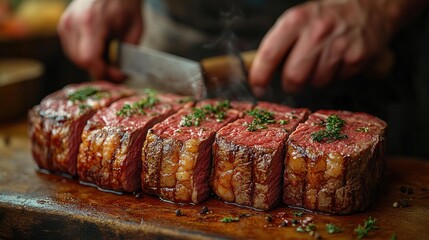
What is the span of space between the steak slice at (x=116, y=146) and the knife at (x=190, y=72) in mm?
545

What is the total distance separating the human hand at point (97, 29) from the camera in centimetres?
457

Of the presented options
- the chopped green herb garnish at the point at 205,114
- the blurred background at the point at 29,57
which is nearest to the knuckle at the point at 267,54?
the chopped green herb garnish at the point at 205,114

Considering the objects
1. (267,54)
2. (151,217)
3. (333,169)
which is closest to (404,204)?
(333,169)

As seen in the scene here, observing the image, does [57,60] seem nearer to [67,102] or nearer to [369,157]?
[67,102]

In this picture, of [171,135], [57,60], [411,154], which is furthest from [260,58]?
[57,60]

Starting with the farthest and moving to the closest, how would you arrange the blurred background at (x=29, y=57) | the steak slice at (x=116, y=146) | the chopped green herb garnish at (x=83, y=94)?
1. the blurred background at (x=29, y=57)
2. the chopped green herb garnish at (x=83, y=94)
3. the steak slice at (x=116, y=146)

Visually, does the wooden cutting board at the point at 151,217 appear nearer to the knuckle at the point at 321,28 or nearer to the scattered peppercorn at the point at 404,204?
the scattered peppercorn at the point at 404,204

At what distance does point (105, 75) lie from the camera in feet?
15.4

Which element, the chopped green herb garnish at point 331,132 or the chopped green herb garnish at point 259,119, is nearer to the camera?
the chopped green herb garnish at point 331,132

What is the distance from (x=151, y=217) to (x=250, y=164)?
1.93ft

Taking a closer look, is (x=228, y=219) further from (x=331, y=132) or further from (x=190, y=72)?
(x=190, y=72)

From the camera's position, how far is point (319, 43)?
13.1ft

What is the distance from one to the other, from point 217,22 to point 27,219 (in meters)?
2.94

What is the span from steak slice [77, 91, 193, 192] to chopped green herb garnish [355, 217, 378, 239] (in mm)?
1305
